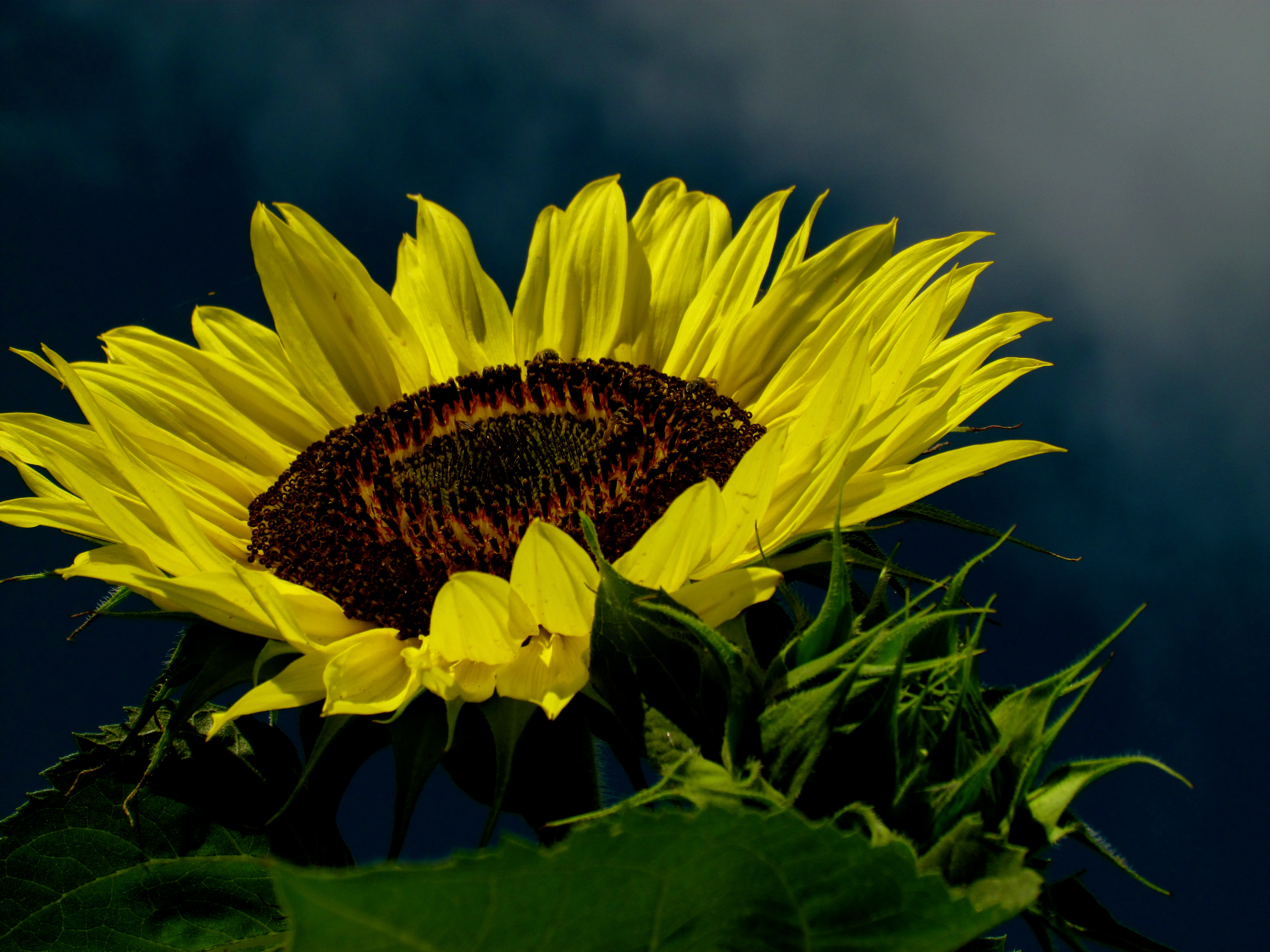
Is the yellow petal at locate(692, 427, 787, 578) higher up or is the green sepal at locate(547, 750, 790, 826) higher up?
the yellow petal at locate(692, 427, 787, 578)

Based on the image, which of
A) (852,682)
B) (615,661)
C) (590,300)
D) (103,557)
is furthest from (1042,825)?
(590,300)

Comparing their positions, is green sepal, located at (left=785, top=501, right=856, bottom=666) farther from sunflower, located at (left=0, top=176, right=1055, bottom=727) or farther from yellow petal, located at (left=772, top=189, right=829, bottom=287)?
yellow petal, located at (left=772, top=189, right=829, bottom=287)

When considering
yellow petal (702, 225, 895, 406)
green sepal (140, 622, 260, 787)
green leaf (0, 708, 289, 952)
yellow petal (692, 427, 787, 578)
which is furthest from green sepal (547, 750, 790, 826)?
yellow petal (702, 225, 895, 406)

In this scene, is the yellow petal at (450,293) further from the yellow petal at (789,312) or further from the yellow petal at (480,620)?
the yellow petal at (480,620)

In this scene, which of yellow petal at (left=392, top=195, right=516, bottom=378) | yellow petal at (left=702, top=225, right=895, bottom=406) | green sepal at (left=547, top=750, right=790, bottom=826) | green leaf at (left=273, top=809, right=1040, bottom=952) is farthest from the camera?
yellow petal at (left=392, top=195, right=516, bottom=378)

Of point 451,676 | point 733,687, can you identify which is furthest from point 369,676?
point 733,687

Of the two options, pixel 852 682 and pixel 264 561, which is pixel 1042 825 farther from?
pixel 264 561
